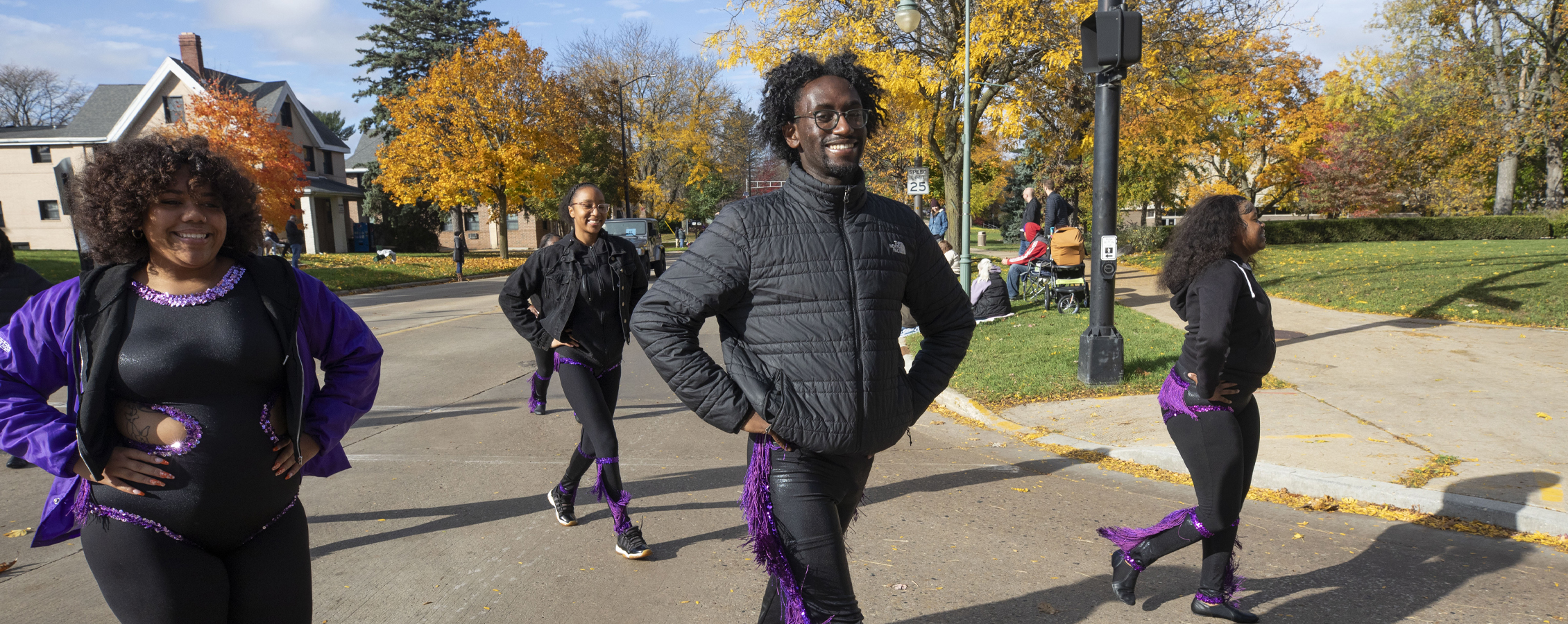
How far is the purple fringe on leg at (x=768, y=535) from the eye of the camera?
237cm

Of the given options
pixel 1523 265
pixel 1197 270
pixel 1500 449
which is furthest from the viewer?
pixel 1523 265

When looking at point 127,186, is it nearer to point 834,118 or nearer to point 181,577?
point 181,577

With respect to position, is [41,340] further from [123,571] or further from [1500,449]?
[1500,449]

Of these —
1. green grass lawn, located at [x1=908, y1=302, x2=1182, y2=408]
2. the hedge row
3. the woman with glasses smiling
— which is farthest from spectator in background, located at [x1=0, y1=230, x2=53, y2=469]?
the hedge row

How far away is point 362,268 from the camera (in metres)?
26.3

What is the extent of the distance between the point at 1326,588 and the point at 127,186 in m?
4.77

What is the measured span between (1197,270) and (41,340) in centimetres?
395

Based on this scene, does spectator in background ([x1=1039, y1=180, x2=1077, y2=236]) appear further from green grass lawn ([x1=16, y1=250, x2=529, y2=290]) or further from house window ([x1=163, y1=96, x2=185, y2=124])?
house window ([x1=163, y1=96, x2=185, y2=124])

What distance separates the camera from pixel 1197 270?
11.9 ft

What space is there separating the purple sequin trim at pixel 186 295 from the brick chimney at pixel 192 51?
4823 cm

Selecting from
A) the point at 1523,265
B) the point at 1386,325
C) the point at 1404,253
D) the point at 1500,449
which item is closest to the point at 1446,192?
the point at 1404,253

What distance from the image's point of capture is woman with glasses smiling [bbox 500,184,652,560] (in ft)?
14.4

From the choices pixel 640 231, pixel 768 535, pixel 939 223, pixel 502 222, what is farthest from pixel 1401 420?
pixel 502 222

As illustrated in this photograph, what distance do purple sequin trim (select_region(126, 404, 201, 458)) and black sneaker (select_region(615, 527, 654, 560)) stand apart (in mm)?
2419
